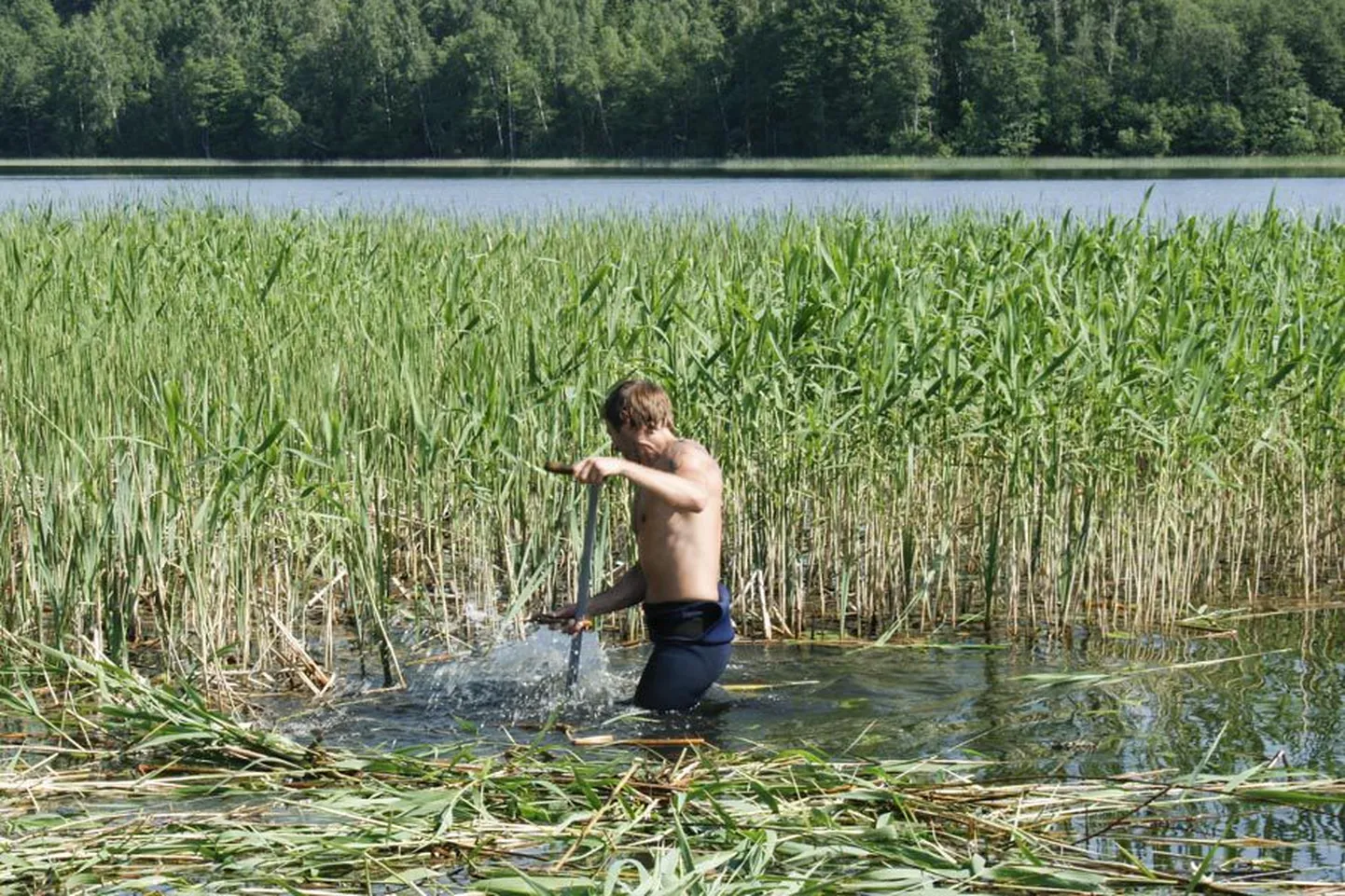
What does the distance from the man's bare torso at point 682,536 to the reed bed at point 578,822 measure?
2.73ft

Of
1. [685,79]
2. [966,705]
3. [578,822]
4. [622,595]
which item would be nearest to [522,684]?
[622,595]

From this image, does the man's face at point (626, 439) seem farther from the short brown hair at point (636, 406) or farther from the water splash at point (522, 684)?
the water splash at point (522, 684)

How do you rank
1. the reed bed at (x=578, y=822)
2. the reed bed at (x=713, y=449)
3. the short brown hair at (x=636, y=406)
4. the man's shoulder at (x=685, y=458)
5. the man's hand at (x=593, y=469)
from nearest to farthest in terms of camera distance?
the reed bed at (x=578, y=822) < the man's hand at (x=593, y=469) < the short brown hair at (x=636, y=406) < the man's shoulder at (x=685, y=458) < the reed bed at (x=713, y=449)

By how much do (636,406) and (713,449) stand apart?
1.71m

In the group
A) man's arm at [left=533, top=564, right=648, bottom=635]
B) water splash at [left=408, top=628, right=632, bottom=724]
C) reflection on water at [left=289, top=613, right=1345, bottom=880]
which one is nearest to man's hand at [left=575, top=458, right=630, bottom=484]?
reflection on water at [left=289, top=613, right=1345, bottom=880]

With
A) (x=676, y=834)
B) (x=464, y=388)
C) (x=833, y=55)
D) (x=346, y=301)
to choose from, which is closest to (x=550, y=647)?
(x=464, y=388)

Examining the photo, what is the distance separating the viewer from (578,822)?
415 cm

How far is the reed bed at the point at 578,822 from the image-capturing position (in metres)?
3.75

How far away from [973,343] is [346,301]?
3.36 m

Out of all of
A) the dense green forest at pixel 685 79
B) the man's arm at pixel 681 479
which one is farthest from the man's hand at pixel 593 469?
the dense green forest at pixel 685 79

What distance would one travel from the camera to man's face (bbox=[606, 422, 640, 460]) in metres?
5.31

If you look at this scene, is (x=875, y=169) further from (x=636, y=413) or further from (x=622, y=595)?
(x=636, y=413)

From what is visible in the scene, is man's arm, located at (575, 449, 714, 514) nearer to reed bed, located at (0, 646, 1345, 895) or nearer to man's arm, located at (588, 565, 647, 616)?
man's arm, located at (588, 565, 647, 616)

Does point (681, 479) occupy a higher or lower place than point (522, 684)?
higher
